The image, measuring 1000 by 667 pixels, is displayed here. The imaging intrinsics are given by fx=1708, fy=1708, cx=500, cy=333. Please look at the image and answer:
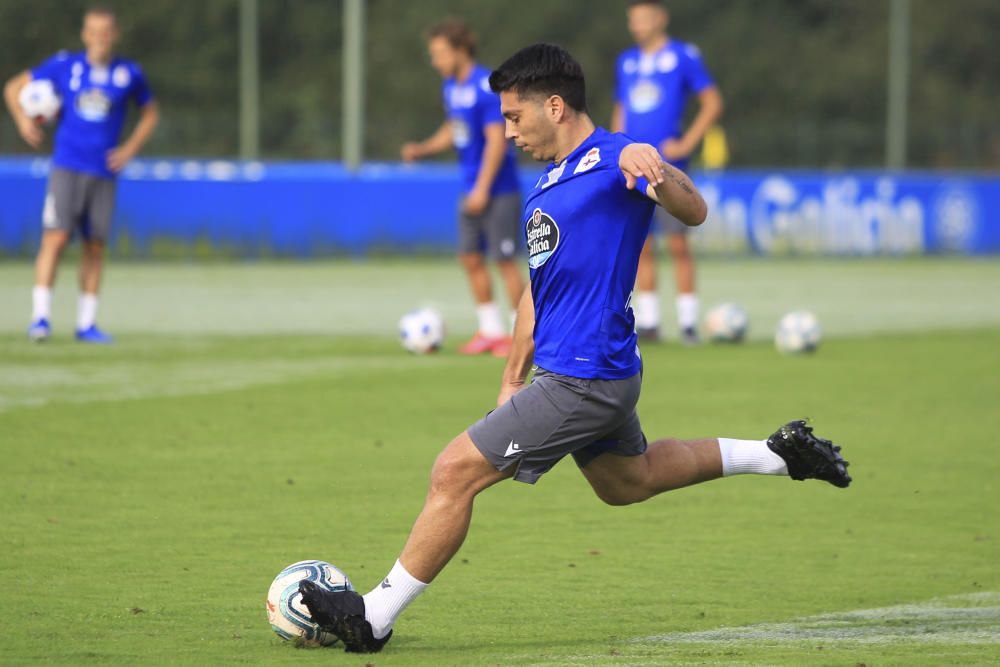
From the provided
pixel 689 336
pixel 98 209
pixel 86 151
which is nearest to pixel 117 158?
pixel 86 151

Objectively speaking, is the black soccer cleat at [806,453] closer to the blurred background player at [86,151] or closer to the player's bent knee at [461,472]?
the player's bent knee at [461,472]

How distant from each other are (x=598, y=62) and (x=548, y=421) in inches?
1752

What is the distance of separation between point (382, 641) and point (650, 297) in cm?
896

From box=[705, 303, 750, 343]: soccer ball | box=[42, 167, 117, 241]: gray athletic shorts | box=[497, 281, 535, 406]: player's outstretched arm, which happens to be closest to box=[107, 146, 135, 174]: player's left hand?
box=[42, 167, 117, 241]: gray athletic shorts

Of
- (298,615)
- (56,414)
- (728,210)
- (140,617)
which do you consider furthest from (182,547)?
(728,210)

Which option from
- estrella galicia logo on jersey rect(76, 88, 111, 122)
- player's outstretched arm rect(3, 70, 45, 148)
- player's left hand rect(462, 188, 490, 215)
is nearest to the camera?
player's left hand rect(462, 188, 490, 215)

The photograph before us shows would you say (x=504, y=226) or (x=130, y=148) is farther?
(x=130, y=148)

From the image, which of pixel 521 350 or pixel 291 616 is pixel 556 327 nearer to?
pixel 521 350

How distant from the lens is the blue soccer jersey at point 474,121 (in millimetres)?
12867

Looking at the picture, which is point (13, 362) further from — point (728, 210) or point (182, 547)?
point (728, 210)

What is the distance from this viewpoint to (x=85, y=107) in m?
13.6

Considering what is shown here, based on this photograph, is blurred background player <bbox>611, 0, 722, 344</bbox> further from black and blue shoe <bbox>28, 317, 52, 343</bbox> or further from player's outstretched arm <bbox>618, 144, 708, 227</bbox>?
player's outstretched arm <bbox>618, 144, 708, 227</bbox>

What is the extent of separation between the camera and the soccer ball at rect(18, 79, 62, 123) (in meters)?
13.5

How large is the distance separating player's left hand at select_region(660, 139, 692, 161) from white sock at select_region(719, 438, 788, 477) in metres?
7.91
